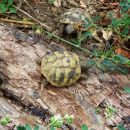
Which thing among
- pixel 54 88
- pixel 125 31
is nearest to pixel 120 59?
pixel 125 31

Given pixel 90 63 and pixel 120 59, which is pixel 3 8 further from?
pixel 120 59

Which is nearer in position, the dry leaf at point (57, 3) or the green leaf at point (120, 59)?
the green leaf at point (120, 59)

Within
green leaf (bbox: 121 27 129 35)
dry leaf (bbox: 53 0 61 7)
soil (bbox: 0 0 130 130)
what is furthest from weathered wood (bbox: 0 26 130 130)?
dry leaf (bbox: 53 0 61 7)

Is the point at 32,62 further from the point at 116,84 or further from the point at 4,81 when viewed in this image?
the point at 116,84

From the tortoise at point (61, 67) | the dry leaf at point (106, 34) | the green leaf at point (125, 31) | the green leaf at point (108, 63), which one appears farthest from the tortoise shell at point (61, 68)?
the green leaf at point (125, 31)

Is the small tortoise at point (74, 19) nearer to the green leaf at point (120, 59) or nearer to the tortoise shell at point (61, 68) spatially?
the tortoise shell at point (61, 68)

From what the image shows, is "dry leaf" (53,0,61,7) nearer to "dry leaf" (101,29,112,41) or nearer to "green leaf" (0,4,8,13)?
"green leaf" (0,4,8,13)

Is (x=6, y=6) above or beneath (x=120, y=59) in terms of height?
above
